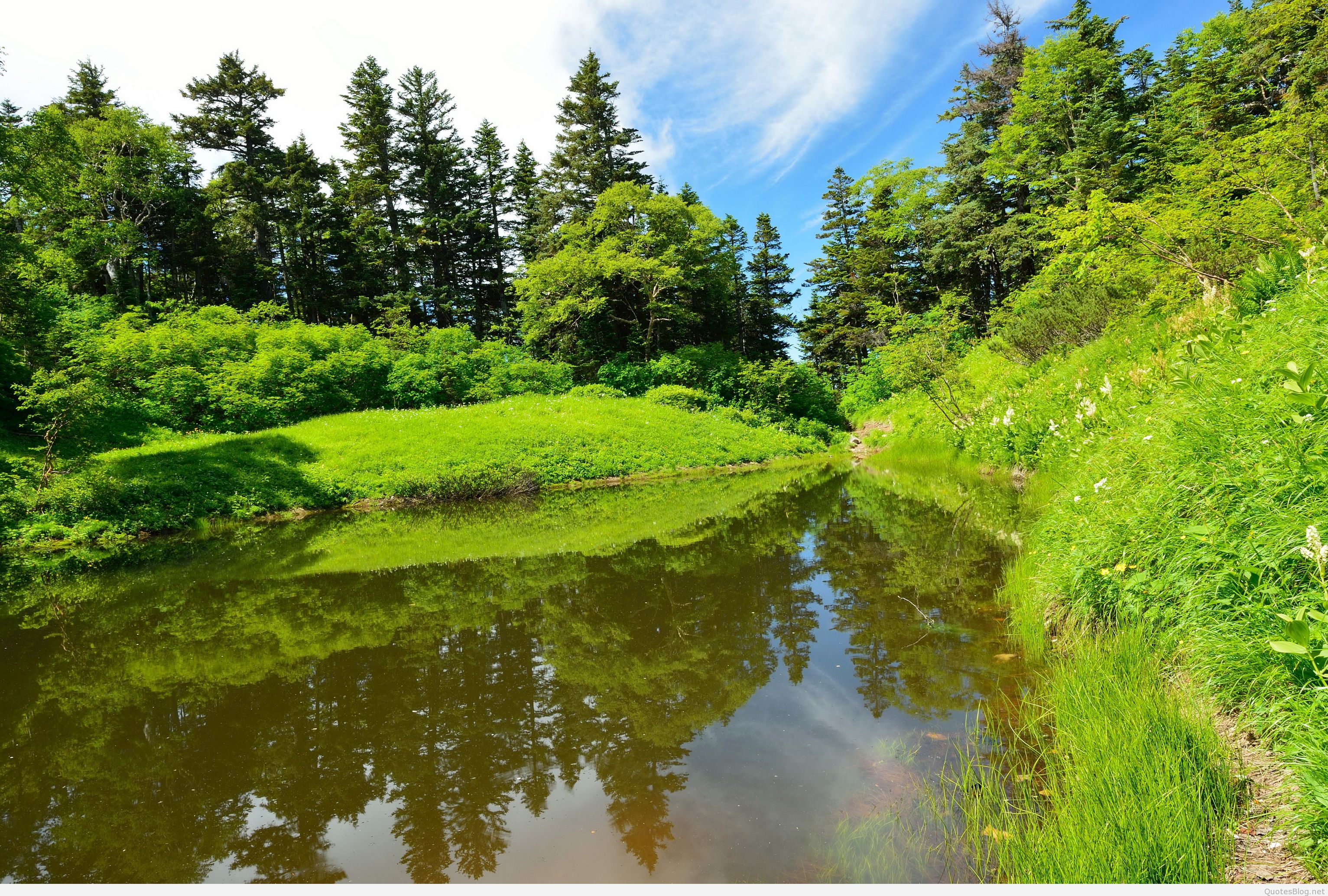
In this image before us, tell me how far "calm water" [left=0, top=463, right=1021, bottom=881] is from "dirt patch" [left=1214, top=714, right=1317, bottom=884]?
1.21 meters

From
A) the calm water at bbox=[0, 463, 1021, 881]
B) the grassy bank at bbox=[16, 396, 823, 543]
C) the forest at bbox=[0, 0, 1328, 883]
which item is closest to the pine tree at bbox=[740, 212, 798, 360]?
the forest at bbox=[0, 0, 1328, 883]

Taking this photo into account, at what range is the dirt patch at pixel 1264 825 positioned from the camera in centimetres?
188

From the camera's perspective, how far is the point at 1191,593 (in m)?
3.04

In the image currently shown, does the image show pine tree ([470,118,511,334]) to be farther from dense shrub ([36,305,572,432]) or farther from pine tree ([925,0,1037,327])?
pine tree ([925,0,1037,327])

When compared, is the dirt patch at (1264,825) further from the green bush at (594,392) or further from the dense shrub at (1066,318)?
the green bush at (594,392)

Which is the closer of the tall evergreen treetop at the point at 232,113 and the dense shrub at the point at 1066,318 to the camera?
the dense shrub at the point at 1066,318

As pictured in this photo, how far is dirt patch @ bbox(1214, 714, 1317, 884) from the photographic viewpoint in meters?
1.88

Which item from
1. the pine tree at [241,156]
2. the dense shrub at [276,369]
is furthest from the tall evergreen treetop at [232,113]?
the dense shrub at [276,369]

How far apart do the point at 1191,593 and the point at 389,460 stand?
18.3m

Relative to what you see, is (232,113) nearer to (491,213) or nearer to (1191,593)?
(491,213)

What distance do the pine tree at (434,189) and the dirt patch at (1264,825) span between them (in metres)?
38.3

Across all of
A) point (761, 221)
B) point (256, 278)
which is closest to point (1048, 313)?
point (761, 221)

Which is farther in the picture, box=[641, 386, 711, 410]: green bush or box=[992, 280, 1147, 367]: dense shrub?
box=[641, 386, 711, 410]: green bush

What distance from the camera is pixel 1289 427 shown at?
10.2ft
